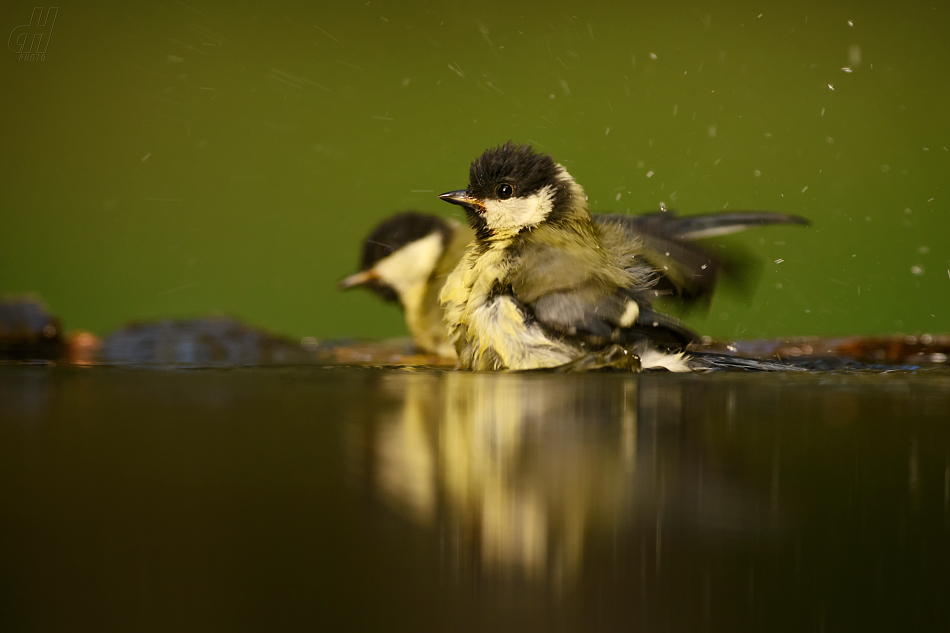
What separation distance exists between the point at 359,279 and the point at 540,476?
220 cm

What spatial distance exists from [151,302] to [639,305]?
2720mm

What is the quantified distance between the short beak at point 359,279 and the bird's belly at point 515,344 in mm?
1351

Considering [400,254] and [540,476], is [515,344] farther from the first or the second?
[400,254]

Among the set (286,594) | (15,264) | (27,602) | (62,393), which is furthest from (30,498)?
(15,264)

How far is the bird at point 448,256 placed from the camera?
189 cm

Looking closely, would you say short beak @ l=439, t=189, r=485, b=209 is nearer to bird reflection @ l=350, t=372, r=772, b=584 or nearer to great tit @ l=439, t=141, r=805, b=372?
great tit @ l=439, t=141, r=805, b=372

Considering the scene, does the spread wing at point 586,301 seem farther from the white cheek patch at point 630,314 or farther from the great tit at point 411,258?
the great tit at point 411,258

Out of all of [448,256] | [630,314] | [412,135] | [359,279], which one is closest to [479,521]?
[630,314]

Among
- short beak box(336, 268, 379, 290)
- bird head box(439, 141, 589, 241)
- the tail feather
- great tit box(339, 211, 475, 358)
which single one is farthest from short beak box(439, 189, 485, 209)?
short beak box(336, 268, 379, 290)

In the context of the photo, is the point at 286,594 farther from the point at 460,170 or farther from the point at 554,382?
the point at 460,170

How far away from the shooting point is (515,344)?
57.8 inches

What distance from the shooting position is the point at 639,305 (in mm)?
1607

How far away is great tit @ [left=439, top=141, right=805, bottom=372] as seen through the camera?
1475mm

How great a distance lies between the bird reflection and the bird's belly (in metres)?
0.52
